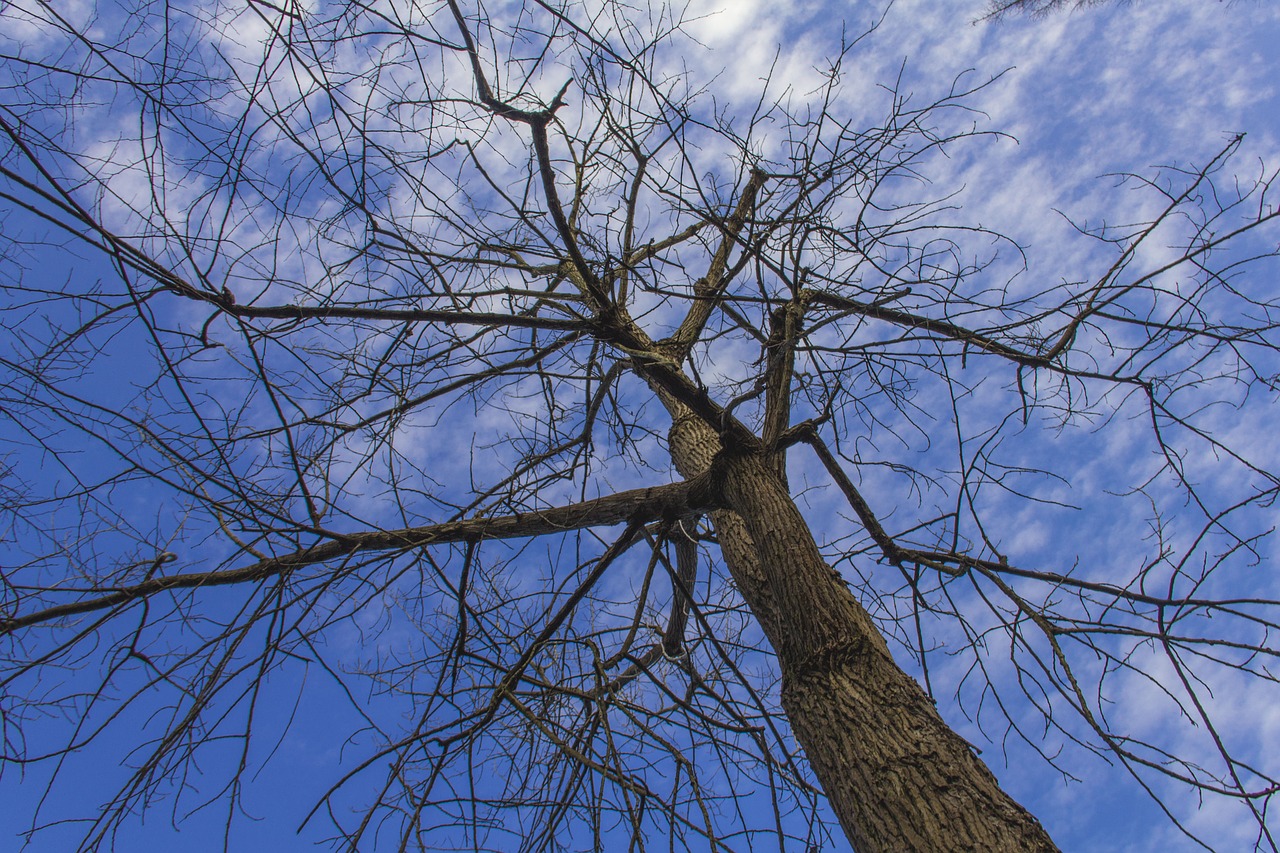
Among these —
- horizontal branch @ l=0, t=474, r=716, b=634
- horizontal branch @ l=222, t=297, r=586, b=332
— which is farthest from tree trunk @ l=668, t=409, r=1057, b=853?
horizontal branch @ l=222, t=297, r=586, b=332

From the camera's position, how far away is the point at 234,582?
2.70 metres

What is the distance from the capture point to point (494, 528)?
302 centimetres

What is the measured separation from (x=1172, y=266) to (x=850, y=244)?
0.89 m

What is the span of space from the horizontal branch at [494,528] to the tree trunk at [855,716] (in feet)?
0.84

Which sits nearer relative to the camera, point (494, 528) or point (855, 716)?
point (855, 716)

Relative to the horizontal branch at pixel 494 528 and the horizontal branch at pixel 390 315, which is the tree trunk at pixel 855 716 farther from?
the horizontal branch at pixel 390 315

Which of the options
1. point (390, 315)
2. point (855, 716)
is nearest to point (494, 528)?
point (390, 315)

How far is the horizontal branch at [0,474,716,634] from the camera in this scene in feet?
8.32

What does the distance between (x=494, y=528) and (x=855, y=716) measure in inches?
62.5

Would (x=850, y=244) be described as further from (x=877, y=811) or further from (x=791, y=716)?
(x=877, y=811)

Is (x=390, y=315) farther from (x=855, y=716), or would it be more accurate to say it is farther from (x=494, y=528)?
(x=855, y=716)

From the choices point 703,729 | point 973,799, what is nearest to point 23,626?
point 703,729

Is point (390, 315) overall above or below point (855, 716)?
above

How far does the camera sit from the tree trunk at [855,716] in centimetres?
173
